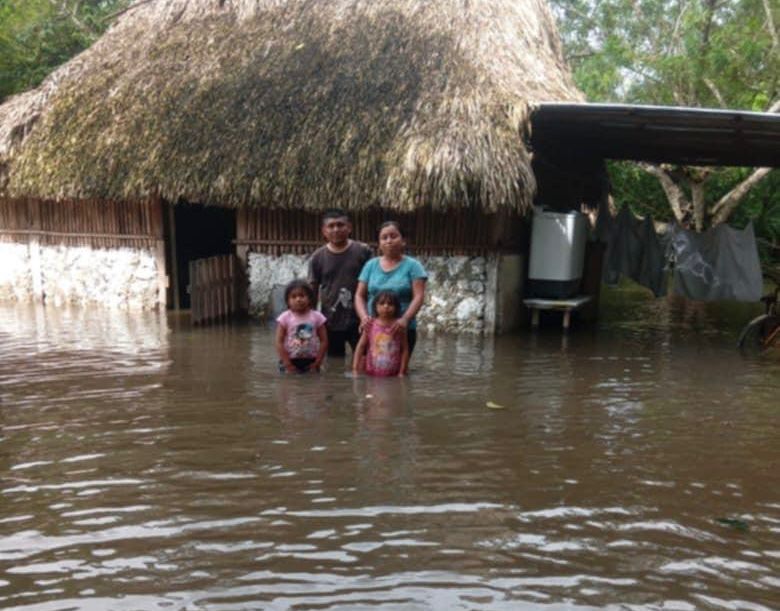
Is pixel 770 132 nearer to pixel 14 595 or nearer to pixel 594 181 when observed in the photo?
pixel 594 181

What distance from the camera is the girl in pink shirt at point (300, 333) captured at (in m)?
5.69

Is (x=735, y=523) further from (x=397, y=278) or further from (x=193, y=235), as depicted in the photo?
(x=193, y=235)

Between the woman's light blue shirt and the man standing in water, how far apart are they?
259 mm

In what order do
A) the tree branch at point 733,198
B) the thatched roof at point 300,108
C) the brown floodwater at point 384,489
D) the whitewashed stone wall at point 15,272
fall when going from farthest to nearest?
the tree branch at point 733,198 → the whitewashed stone wall at point 15,272 → the thatched roof at point 300,108 → the brown floodwater at point 384,489

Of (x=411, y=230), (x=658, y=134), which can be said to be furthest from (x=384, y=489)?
(x=658, y=134)

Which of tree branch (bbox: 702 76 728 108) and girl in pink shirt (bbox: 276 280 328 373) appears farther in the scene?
tree branch (bbox: 702 76 728 108)

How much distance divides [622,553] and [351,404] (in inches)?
98.7

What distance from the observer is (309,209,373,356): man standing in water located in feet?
19.1

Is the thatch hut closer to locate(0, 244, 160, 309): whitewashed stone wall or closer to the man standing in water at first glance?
locate(0, 244, 160, 309): whitewashed stone wall

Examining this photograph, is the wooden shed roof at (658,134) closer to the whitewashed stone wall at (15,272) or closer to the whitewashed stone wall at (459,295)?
the whitewashed stone wall at (459,295)

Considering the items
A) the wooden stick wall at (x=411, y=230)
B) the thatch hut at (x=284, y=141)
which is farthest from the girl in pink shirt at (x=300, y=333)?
the wooden stick wall at (x=411, y=230)

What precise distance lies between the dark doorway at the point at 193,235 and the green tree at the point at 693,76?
888cm

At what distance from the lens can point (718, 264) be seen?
10.1 metres

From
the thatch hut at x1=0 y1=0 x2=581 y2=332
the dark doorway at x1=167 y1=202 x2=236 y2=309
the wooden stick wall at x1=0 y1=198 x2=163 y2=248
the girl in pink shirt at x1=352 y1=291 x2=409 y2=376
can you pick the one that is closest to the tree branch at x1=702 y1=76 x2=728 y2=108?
the thatch hut at x1=0 y1=0 x2=581 y2=332
